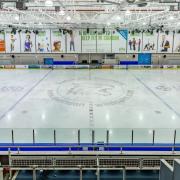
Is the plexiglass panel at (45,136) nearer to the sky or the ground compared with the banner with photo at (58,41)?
nearer to the ground

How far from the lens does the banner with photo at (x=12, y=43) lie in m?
29.0

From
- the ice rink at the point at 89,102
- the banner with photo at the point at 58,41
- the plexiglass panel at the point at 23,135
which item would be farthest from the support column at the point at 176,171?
the banner with photo at the point at 58,41

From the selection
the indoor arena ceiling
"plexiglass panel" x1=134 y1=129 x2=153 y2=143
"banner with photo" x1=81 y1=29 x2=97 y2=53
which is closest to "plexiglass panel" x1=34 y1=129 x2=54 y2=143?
"plexiglass panel" x1=134 y1=129 x2=153 y2=143

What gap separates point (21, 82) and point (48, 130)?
12.0 metres

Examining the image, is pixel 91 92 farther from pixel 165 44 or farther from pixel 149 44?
pixel 165 44

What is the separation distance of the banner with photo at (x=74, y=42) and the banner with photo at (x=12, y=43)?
5496mm

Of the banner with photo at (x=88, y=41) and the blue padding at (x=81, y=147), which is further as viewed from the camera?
the banner with photo at (x=88, y=41)

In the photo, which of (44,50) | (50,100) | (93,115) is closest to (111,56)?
(44,50)

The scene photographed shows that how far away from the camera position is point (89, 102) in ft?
43.1

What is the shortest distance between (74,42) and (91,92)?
589 inches

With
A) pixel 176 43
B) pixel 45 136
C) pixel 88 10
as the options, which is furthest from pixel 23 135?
pixel 176 43

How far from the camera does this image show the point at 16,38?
29.0 metres

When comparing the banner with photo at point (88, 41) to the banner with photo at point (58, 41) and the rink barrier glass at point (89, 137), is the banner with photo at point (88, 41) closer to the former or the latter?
the banner with photo at point (58, 41)

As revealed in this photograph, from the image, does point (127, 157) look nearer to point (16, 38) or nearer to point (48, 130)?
point (48, 130)
